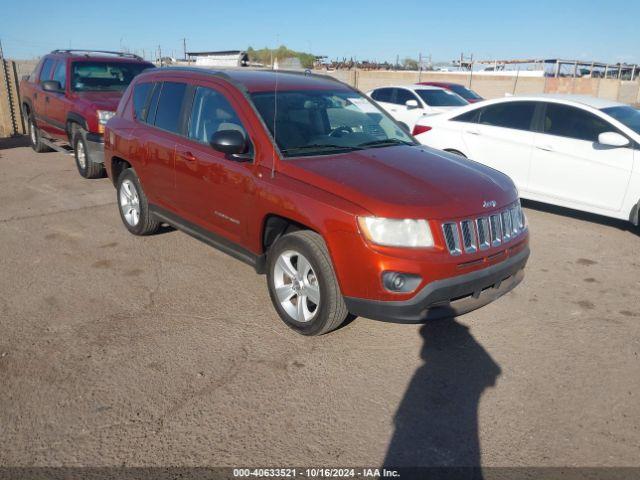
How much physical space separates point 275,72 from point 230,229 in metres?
1.72

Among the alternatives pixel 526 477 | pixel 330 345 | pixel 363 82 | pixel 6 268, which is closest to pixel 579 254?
pixel 330 345

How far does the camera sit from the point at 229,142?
397 centimetres

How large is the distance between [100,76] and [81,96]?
775mm

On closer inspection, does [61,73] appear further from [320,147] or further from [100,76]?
[320,147]

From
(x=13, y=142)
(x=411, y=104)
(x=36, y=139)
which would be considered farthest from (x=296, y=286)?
(x=13, y=142)

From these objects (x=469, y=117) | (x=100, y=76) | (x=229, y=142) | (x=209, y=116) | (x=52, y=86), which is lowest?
(x=469, y=117)

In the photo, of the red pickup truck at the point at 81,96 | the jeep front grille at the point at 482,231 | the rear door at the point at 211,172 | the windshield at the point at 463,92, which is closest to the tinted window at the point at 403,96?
the windshield at the point at 463,92

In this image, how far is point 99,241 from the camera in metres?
6.01

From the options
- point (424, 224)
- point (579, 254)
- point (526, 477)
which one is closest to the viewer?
point (526, 477)

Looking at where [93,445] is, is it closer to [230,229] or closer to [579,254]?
[230,229]

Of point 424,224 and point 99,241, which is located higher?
point 424,224

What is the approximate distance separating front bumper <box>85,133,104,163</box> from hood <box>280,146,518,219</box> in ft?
17.8

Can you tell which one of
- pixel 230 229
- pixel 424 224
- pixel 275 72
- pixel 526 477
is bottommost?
pixel 526 477

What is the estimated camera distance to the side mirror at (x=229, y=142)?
3.98 m
